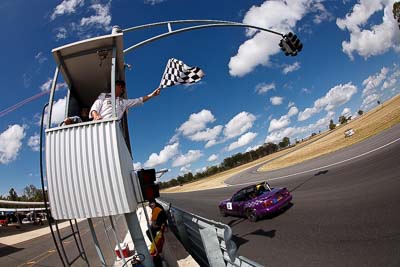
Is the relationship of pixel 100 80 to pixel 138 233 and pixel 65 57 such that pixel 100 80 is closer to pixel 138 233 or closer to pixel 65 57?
pixel 65 57

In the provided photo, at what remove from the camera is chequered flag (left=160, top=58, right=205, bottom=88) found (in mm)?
5238

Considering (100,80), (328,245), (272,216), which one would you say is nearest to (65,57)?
(100,80)

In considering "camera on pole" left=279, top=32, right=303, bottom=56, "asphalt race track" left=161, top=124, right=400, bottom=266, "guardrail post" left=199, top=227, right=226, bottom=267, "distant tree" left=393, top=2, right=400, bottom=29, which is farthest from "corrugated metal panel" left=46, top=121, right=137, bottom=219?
"distant tree" left=393, top=2, right=400, bottom=29

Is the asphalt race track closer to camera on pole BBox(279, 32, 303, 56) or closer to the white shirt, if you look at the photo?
the white shirt

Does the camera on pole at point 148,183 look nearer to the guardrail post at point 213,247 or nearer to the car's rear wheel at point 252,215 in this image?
the guardrail post at point 213,247

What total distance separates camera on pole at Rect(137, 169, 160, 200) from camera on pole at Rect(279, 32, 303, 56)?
883 centimetres

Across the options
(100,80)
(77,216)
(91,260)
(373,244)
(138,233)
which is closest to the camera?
(77,216)

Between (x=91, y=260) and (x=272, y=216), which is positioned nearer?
(x=91, y=260)

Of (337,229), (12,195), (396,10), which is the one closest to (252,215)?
(337,229)

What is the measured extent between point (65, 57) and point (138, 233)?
2.65m

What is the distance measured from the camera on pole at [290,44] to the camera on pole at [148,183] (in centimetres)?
883

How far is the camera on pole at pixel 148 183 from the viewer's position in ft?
13.0

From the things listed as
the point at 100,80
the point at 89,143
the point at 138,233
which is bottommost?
the point at 138,233

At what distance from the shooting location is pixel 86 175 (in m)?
3.60
